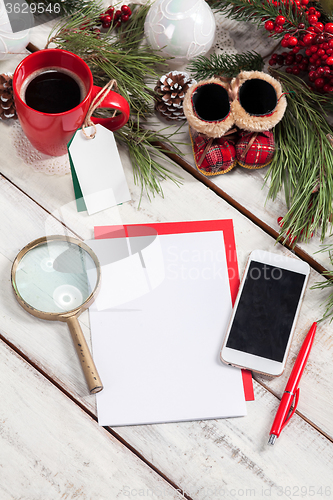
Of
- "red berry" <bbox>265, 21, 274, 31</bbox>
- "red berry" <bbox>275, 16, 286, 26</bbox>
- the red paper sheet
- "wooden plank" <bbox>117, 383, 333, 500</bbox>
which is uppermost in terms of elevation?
"red berry" <bbox>275, 16, 286, 26</bbox>

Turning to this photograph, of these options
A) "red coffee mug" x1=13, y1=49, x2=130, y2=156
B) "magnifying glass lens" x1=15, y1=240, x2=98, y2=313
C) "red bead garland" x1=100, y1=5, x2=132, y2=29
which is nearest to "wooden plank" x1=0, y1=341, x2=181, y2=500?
"magnifying glass lens" x1=15, y1=240, x2=98, y2=313

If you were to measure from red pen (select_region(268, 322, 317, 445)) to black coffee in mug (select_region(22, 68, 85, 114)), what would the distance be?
52cm

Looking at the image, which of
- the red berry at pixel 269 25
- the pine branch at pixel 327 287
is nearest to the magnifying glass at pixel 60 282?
the pine branch at pixel 327 287

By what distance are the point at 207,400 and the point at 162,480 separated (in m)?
0.13

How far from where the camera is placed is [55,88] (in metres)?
0.61

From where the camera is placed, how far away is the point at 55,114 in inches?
22.2

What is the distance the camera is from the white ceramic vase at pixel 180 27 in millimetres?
688

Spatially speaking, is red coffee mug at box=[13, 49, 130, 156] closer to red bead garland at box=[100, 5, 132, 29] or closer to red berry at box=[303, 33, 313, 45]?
red bead garland at box=[100, 5, 132, 29]

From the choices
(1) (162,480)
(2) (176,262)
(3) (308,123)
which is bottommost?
(1) (162,480)

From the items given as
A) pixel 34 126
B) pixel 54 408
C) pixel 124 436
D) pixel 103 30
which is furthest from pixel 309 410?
pixel 103 30

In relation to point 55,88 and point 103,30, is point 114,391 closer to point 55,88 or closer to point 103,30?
point 55,88

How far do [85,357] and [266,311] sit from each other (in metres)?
0.30

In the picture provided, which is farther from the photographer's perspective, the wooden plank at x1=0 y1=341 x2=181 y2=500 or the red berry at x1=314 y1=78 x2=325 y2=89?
the red berry at x1=314 y1=78 x2=325 y2=89

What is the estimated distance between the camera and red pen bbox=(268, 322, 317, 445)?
0.62m
